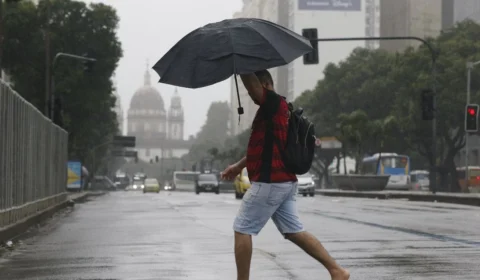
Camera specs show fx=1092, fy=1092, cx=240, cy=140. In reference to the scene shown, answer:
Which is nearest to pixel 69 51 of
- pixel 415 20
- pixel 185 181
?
pixel 185 181

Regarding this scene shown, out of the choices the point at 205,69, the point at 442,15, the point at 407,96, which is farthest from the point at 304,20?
the point at 205,69

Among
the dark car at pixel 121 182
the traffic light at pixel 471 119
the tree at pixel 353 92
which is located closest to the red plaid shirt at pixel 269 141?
the traffic light at pixel 471 119

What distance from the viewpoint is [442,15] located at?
4973 inches

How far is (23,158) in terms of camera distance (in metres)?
21.0

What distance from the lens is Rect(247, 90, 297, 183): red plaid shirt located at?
784cm

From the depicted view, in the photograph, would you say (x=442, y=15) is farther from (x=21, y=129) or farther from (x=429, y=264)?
(x=429, y=264)

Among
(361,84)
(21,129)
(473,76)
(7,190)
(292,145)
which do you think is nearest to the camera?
(292,145)

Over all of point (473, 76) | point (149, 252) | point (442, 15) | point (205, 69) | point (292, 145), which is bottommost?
point (149, 252)

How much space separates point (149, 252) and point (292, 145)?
6.19 m

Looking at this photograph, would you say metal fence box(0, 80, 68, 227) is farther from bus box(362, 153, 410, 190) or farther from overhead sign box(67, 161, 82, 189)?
bus box(362, 153, 410, 190)

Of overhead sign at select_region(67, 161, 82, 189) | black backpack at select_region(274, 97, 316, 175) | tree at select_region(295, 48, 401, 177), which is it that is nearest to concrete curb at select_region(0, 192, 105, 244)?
black backpack at select_region(274, 97, 316, 175)

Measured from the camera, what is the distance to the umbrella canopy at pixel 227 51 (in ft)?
25.4

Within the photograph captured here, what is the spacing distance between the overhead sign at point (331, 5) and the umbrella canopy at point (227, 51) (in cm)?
15595

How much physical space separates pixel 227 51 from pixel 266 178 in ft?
3.13
